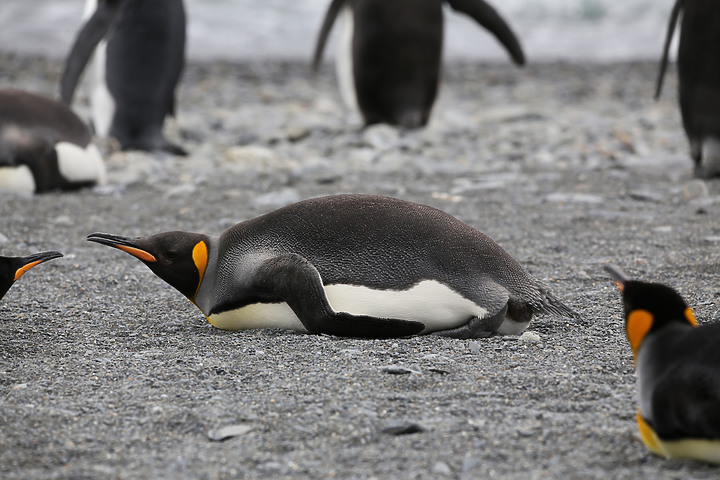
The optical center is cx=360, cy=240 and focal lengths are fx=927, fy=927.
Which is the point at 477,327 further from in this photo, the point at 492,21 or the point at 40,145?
the point at 492,21

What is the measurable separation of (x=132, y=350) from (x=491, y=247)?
116 cm

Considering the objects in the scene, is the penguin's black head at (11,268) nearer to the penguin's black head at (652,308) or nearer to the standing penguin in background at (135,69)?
the penguin's black head at (652,308)

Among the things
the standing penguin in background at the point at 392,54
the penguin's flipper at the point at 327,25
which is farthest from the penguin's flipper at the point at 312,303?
the penguin's flipper at the point at 327,25

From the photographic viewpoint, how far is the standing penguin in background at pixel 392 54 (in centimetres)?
809

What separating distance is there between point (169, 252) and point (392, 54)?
18.2 feet

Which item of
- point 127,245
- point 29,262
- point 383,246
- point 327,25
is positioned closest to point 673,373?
point 383,246

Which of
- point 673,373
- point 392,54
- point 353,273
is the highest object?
point 673,373

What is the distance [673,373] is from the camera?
182 centimetres

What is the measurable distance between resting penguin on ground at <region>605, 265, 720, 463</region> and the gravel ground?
69 mm

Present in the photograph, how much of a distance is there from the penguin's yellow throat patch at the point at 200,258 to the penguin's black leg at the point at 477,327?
796 mm

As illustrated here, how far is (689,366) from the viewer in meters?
1.81

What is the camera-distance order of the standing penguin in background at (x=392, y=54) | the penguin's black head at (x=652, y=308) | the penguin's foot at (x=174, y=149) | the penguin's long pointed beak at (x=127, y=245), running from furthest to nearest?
the standing penguin in background at (x=392, y=54)
the penguin's foot at (x=174, y=149)
the penguin's long pointed beak at (x=127, y=245)
the penguin's black head at (x=652, y=308)

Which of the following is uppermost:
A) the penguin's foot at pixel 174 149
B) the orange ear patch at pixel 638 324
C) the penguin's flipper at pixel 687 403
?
the orange ear patch at pixel 638 324

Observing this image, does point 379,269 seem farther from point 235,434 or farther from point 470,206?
point 470,206
